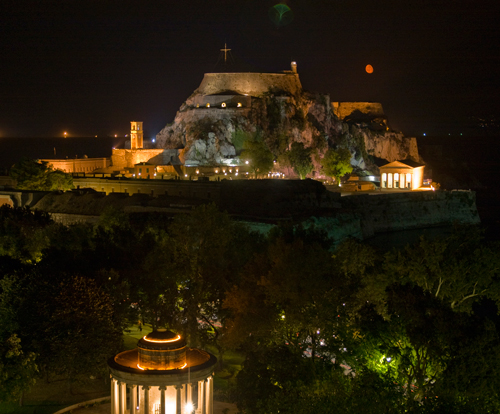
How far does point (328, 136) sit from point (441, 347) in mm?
76164

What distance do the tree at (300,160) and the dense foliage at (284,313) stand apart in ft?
148

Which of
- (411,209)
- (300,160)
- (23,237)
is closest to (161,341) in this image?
(23,237)

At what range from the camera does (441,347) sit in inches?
733

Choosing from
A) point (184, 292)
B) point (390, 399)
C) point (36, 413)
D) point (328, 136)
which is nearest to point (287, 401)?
point (390, 399)

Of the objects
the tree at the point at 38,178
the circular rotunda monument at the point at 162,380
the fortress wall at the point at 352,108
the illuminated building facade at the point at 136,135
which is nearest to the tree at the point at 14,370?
the circular rotunda monument at the point at 162,380

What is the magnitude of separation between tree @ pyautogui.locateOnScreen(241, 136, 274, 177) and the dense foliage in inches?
1604

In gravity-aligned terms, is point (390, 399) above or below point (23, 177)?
below

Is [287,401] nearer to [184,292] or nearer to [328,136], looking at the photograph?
[184,292]

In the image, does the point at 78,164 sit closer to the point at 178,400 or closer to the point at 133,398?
the point at 133,398

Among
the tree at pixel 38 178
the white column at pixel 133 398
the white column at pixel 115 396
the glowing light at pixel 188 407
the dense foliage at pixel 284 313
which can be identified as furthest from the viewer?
the tree at pixel 38 178

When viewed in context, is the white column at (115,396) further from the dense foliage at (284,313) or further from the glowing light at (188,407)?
the dense foliage at (284,313)

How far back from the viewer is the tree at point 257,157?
245 feet

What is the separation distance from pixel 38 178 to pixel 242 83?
107 feet

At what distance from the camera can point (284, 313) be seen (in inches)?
898
